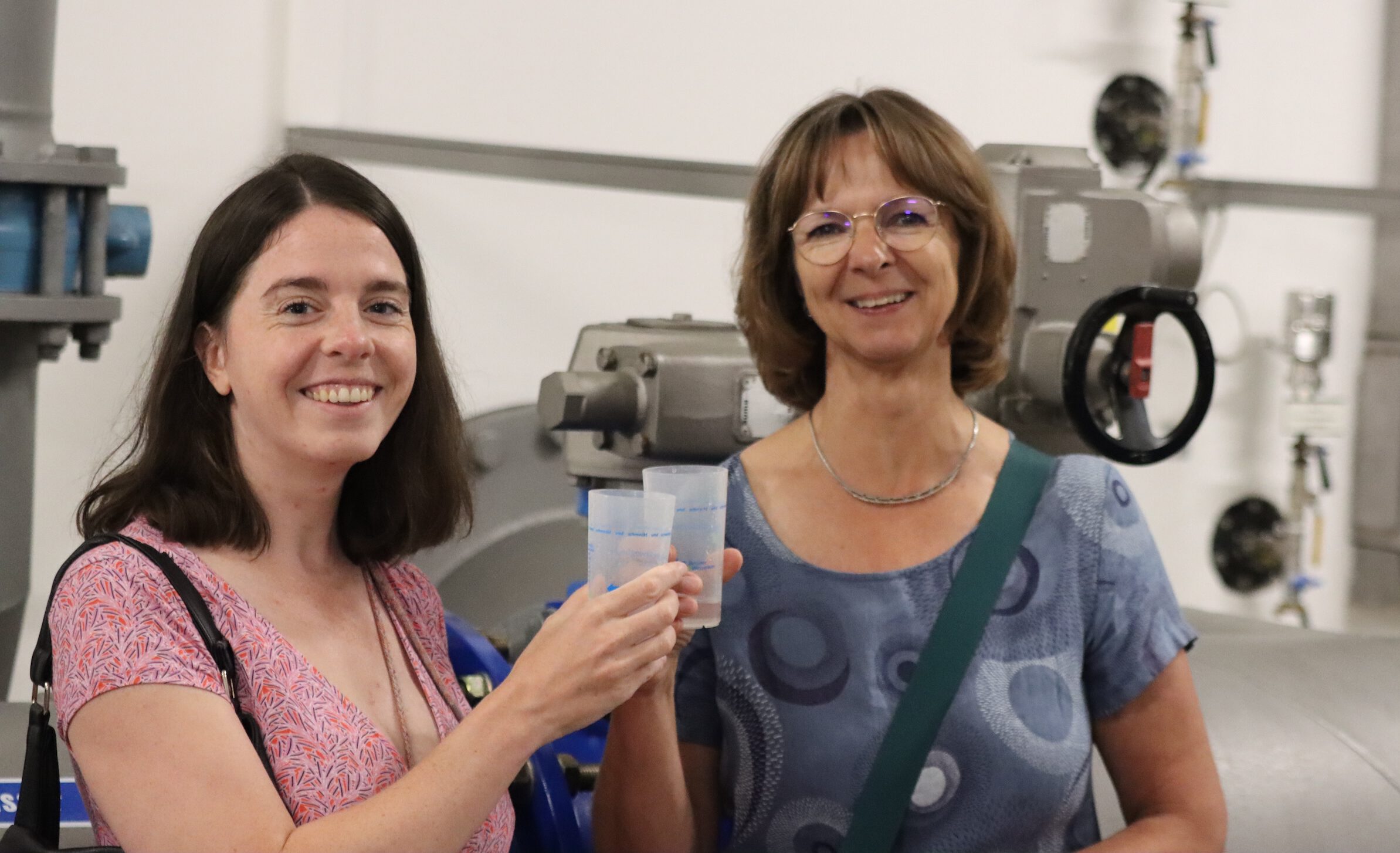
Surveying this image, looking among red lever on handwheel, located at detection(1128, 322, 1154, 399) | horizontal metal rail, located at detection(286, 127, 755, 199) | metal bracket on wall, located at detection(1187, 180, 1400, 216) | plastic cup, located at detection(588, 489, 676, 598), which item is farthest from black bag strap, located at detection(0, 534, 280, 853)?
metal bracket on wall, located at detection(1187, 180, 1400, 216)

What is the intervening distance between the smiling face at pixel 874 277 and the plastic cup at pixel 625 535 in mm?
333

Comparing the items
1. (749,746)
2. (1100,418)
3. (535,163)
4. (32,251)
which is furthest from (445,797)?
(535,163)

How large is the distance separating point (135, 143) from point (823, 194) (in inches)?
68.4

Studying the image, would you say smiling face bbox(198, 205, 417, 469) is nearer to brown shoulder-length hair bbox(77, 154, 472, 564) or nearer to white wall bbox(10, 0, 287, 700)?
brown shoulder-length hair bbox(77, 154, 472, 564)

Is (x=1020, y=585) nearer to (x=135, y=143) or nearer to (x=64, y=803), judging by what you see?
(x=64, y=803)

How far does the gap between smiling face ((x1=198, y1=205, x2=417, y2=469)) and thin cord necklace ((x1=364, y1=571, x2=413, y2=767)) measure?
15 centimetres

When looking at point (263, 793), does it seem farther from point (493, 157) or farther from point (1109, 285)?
point (493, 157)

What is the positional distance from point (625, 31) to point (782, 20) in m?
0.37

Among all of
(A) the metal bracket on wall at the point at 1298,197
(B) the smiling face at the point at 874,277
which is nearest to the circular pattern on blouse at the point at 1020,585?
(B) the smiling face at the point at 874,277

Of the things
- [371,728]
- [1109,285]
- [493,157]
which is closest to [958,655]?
[371,728]

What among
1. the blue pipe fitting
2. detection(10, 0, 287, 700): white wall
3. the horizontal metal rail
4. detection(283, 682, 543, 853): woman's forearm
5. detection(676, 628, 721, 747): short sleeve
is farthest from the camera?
the horizontal metal rail

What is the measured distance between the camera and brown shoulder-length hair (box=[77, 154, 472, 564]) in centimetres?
117

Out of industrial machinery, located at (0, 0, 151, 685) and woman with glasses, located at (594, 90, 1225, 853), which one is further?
industrial machinery, located at (0, 0, 151, 685)

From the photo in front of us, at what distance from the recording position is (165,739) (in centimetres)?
100
